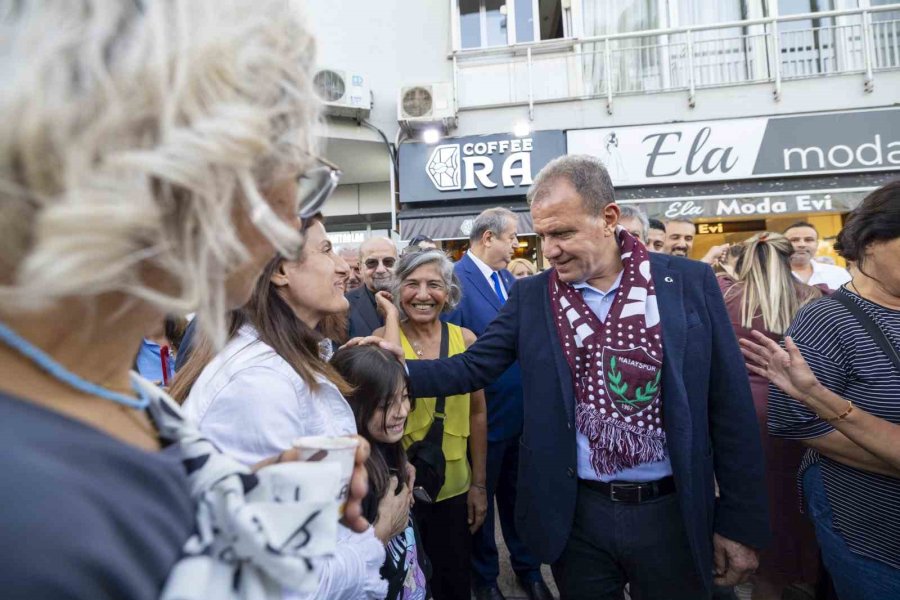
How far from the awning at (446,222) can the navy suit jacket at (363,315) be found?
5.07 meters

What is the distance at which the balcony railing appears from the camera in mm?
8359

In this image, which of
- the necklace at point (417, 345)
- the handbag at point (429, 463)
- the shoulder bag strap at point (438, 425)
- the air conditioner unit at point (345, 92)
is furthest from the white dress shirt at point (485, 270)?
the air conditioner unit at point (345, 92)

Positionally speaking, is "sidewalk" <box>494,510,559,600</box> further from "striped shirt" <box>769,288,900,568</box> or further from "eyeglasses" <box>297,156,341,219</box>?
"eyeglasses" <box>297,156,341,219</box>

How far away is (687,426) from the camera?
177 centimetres

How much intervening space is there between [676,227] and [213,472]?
4.96 metres

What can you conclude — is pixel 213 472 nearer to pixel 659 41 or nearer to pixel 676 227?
pixel 676 227

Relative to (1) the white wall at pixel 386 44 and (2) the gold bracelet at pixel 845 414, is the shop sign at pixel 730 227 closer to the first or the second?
(1) the white wall at pixel 386 44

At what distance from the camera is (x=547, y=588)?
10.0 feet

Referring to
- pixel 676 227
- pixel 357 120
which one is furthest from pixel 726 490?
pixel 357 120

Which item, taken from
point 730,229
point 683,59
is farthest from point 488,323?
point 683,59

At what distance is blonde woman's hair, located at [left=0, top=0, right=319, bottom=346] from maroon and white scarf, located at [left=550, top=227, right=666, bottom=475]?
1.58 metres

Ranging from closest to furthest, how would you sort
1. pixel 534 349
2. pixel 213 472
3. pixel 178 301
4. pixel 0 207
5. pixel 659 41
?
pixel 0 207 < pixel 178 301 < pixel 213 472 < pixel 534 349 < pixel 659 41

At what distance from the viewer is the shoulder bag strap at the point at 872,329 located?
166 centimetres

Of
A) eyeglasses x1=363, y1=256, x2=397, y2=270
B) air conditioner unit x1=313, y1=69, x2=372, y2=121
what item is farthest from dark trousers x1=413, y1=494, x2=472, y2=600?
air conditioner unit x1=313, y1=69, x2=372, y2=121
